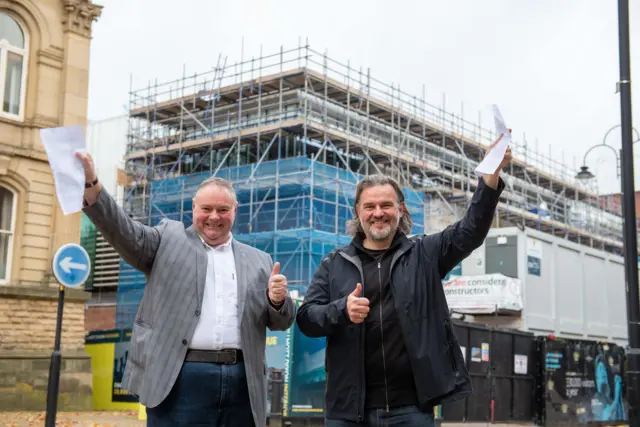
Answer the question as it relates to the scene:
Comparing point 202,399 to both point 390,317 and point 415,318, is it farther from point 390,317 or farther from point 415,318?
point 415,318

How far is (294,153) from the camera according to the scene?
31.2m

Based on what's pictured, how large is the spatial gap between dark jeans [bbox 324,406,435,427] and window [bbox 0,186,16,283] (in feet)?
54.2

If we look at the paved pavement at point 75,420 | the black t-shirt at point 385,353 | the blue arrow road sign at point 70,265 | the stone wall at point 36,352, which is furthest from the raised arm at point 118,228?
the stone wall at point 36,352

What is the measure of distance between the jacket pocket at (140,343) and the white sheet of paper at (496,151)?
1.93 metres

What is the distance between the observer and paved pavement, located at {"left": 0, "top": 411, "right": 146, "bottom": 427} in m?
14.3

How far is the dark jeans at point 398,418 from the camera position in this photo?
13.2 ft

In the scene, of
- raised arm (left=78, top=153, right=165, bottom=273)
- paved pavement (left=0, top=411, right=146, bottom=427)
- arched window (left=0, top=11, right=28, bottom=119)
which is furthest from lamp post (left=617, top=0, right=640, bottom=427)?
arched window (left=0, top=11, right=28, bottom=119)

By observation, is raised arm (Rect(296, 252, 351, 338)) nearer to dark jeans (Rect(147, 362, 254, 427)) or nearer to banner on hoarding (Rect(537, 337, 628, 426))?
dark jeans (Rect(147, 362, 254, 427))

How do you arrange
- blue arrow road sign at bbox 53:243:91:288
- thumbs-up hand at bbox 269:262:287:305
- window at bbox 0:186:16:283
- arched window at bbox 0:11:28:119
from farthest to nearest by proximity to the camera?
arched window at bbox 0:11:28:119
window at bbox 0:186:16:283
blue arrow road sign at bbox 53:243:91:288
thumbs-up hand at bbox 269:262:287:305

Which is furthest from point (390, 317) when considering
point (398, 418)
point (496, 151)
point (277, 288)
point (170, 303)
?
point (170, 303)

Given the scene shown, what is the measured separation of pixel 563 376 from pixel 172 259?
15.7 metres

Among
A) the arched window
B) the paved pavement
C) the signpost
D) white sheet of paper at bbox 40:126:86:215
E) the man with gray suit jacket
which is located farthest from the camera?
the arched window

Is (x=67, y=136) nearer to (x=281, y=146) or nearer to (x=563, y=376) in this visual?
(x=563, y=376)

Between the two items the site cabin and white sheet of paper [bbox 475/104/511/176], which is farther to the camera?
the site cabin
